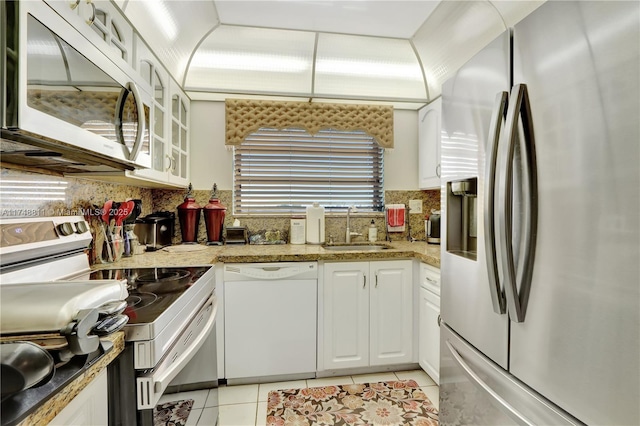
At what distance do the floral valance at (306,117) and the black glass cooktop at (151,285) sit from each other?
4.17ft

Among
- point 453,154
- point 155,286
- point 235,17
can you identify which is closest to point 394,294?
point 453,154

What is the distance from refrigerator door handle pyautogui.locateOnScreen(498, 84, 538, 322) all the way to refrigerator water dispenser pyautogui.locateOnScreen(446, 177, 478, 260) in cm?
35

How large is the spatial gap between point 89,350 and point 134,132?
91 centimetres

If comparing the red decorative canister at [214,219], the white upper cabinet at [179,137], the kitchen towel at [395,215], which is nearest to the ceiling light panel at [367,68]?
the kitchen towel at [395,215]

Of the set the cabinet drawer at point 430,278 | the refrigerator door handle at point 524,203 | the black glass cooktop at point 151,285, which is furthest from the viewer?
the cabinet drawer at point 430,278

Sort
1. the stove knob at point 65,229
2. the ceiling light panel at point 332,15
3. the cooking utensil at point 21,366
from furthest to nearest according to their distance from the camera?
the ceiling light panel at point 332,15, the stove knob at point 65,229, the cooking utensil at point 21,366

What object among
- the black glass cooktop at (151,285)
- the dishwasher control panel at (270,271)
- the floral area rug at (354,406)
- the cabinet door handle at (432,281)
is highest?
the black glass cooktop at (151,285)

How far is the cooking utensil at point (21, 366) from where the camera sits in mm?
450

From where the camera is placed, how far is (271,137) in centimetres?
261

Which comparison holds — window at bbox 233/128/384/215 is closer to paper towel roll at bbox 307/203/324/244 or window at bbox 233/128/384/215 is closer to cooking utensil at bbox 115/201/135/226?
paper towel roll at bbox 307/203/324/244

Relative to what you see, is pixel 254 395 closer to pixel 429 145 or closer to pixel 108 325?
pixel 108 325

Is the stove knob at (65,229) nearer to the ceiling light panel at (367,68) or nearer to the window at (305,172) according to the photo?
the window at (305,172)

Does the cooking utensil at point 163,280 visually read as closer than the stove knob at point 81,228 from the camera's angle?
Yes

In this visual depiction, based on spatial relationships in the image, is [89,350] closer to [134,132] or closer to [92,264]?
[134,132]
